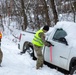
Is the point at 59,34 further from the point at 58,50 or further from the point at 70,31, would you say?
the point at 58,50

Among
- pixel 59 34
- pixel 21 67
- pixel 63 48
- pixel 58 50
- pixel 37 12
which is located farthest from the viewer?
pixel 37 12

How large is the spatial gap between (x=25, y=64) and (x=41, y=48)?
3.95 feet

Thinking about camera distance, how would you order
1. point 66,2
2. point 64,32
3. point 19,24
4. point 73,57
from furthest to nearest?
point 19,24 < point 66,2 < point 64,32 < point 73,57

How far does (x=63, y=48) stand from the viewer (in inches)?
317

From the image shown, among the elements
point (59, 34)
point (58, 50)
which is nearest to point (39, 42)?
point (59, 34)

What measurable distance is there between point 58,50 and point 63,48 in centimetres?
30

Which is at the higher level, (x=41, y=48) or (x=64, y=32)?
(x=64, y=32)

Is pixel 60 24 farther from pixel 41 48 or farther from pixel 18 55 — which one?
pixel 18 55

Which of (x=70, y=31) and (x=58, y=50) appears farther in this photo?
(x=70, y=31)

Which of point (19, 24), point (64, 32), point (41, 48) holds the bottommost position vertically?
point (19, 24)

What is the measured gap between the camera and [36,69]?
9344 millimetres

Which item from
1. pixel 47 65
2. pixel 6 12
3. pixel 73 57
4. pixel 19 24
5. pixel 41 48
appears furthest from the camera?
pixel 6 12

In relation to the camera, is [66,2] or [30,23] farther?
[30,23]

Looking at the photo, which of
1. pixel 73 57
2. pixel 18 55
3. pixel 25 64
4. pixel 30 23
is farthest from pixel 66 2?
pixel 73 57
